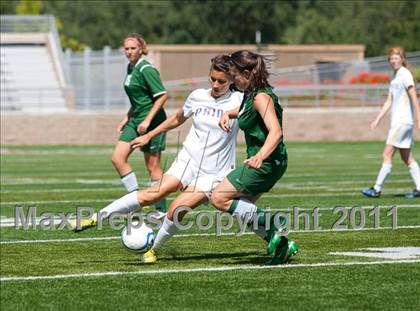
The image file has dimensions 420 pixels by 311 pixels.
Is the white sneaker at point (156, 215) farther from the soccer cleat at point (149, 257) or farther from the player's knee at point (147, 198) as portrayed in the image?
the soccer cleat at point (149, 257)

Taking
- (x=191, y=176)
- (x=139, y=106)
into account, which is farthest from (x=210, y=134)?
(x=139, y=106)

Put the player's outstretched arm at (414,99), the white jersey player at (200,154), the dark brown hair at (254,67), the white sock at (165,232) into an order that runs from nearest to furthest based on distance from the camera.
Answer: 1. the dark brown hair at (254,67)
2. the white sock at (165,232)
3. the white jersey player at (200,154)
4. the player's outstretched arm at (414,99)

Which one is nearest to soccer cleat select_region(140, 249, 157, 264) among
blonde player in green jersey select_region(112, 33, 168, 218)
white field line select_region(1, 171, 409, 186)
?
blonde player in green jersey select_region(112, 33, 168, 218)

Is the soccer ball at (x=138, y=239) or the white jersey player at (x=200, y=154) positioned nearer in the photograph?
the soccer ball at (x=138, y=239)

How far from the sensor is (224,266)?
843cm

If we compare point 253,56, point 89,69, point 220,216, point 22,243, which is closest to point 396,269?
point 253,56

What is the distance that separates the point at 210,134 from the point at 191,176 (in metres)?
0.39

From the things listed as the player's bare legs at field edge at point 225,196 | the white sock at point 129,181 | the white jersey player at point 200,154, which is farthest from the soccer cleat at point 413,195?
the player's bare legs at field edge at point 225,196

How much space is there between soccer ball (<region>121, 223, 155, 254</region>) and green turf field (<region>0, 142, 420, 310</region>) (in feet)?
0.40

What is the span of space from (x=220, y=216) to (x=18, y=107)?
26735 mm

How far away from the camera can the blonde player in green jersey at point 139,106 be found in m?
12.3

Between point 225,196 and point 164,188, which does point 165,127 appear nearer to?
point 164,188

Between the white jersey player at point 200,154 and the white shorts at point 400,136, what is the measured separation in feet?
19.1

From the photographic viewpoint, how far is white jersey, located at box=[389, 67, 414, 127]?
1482 centimetres
